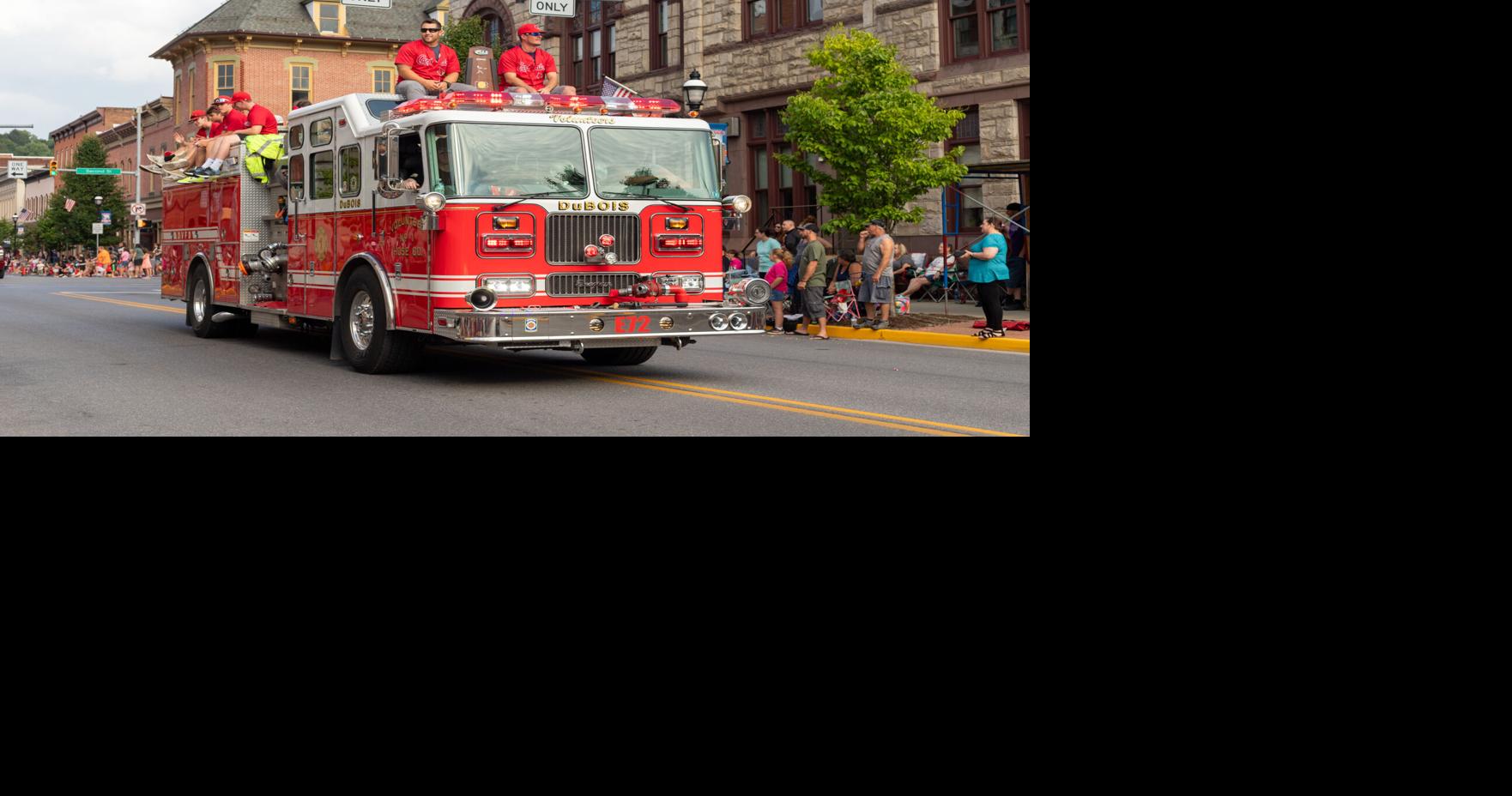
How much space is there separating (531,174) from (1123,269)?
31.5ft

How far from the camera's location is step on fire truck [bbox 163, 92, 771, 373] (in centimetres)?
1227

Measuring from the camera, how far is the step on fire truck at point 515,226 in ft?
40.3

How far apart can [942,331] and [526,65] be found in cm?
779

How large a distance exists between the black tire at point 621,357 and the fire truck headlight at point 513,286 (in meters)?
2.33

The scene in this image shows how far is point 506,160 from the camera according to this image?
12.5 m

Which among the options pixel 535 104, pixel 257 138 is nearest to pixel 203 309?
pixel 257 138

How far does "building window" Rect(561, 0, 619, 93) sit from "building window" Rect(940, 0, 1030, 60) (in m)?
12.2

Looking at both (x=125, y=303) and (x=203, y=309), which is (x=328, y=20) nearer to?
(x=125, y=303)

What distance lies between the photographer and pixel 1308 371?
319 cm

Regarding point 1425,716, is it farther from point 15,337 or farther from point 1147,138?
point 15,337

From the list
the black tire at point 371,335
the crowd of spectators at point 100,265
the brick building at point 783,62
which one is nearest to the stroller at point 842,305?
the brick building at point 783,62

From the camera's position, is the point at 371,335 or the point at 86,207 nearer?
the point at 371,335

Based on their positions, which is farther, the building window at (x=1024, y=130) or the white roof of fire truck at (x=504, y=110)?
the building window at (x=1024, y=130)

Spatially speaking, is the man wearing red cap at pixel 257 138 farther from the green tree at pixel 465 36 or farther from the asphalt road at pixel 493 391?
the green tree at pixel 465 36
